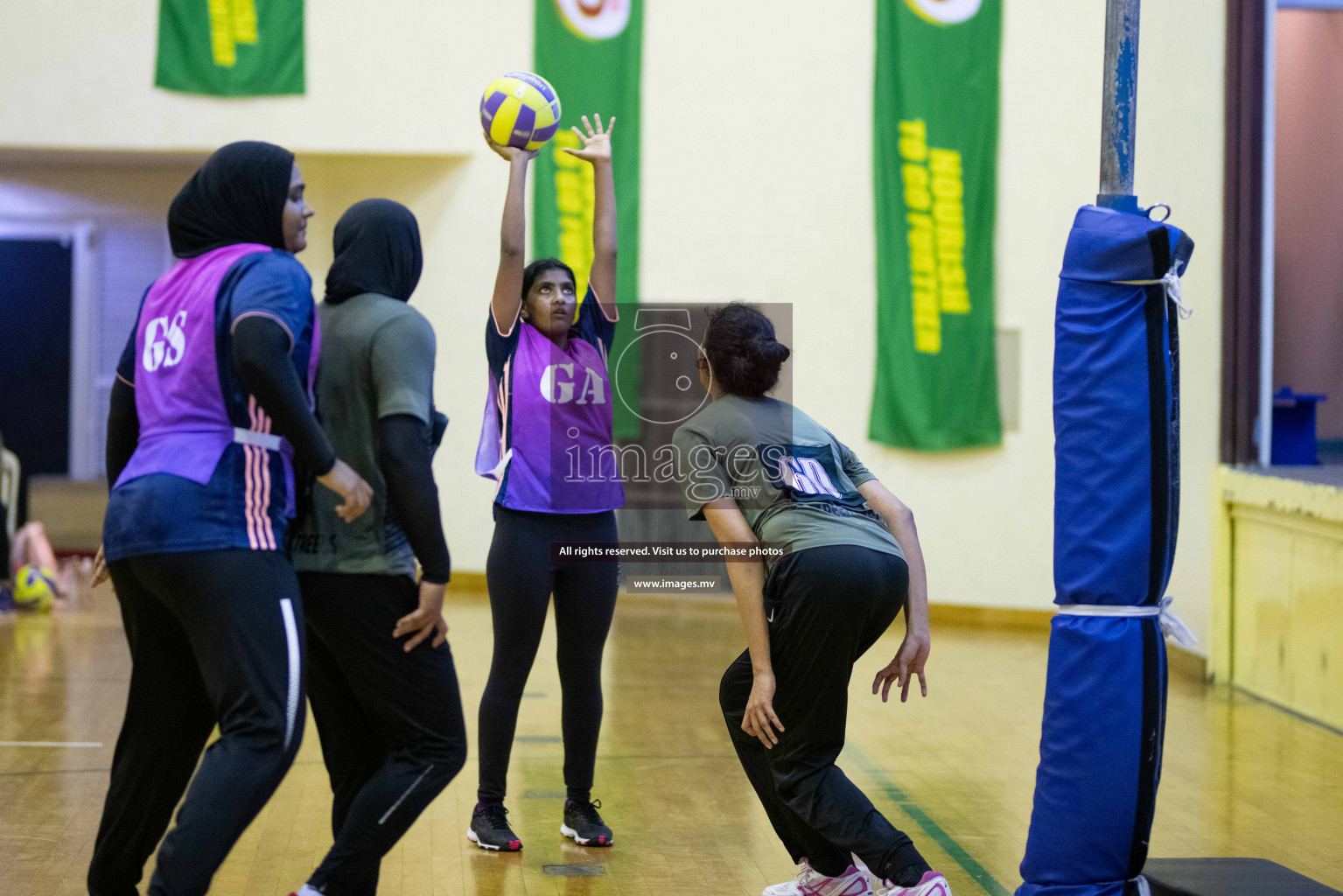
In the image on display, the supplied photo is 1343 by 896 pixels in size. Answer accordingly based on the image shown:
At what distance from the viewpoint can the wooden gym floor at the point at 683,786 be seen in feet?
11.7

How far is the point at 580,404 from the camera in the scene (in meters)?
3.70

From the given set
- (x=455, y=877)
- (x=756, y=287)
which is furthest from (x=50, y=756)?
(x=756, y=287)

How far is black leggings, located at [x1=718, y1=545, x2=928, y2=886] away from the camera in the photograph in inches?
115

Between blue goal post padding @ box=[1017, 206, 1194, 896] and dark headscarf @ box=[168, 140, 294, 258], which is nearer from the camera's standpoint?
dark headscarf @ box=[168, 140, 294, 258]

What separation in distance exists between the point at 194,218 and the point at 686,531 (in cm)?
633

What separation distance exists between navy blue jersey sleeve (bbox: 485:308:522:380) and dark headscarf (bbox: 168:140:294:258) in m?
1.09

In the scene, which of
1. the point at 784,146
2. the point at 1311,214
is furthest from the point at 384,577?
the point at 784,146

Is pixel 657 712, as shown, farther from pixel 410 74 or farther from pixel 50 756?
pixel 410 74

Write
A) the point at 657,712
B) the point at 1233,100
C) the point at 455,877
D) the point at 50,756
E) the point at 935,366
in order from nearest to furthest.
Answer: the point at 455,877 → the point at 50,756 → the point at 657,712 → the point at 1233,100 → the point at 935,366

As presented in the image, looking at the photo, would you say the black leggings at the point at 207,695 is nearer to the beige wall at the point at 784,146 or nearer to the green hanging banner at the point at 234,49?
the beige wall at the point at 784,146

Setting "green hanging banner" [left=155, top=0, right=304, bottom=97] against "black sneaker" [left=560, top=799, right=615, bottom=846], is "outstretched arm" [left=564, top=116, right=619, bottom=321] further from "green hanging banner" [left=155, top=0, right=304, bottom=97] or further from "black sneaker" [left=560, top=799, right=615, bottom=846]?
"green hanging banner" [left=155, top=0, right=304, bottom=97]

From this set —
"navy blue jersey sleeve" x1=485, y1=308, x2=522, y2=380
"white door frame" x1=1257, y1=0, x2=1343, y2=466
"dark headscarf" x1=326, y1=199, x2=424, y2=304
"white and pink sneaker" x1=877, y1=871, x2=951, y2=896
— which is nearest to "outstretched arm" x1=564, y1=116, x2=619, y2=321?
"navy blue jersey sleeve" x1=485, y1=308, x2=522, y2=380

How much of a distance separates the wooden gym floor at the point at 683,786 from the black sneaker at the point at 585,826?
0.04m

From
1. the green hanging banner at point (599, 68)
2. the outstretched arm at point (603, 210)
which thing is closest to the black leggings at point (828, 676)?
the outstretched arm at point (603, 210)
